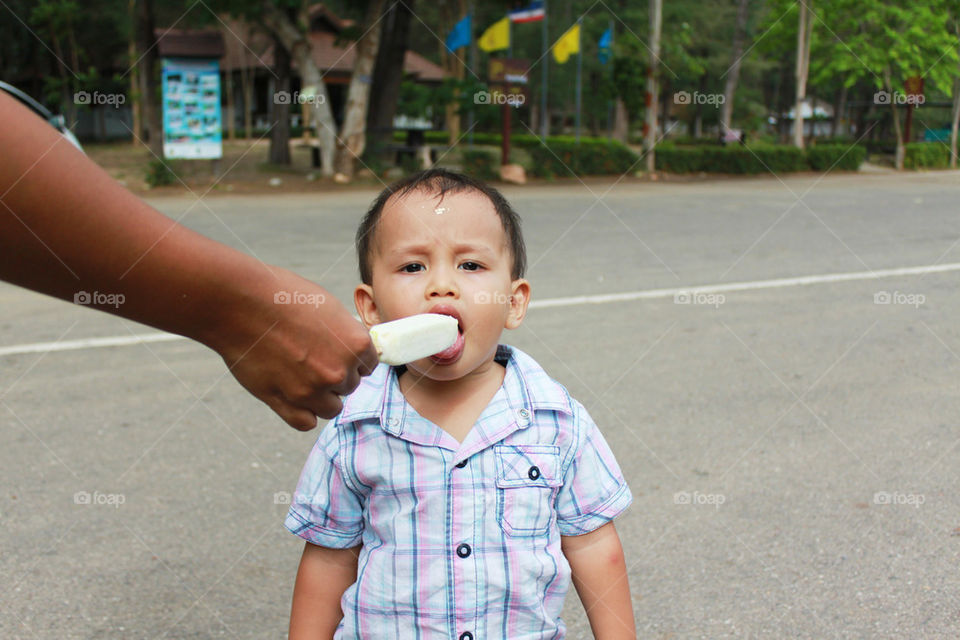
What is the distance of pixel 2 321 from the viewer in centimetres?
643

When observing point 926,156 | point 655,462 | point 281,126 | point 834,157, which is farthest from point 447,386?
point 926,156

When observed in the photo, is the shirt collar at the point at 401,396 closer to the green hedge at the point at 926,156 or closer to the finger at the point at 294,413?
the finger at the point at 294,413

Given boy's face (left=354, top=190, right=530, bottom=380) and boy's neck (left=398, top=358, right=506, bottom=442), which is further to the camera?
boy's neck (left=398, top=358, right=506, bottom=442)

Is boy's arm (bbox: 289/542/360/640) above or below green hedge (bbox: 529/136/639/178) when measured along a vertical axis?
above

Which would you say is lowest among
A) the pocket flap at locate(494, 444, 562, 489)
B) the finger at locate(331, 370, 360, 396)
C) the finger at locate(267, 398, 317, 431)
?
the pocket flap at locate(494, 444, 562, 489)

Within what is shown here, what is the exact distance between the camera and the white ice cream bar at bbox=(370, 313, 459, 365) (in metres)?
1.53

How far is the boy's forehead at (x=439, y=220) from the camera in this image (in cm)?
184

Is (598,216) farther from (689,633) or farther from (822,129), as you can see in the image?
(822,129)

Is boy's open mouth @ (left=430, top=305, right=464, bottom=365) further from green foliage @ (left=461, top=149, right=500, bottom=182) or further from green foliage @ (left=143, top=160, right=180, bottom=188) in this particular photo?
green foliage @ (left=461, top=149, right=500, bottom=182)

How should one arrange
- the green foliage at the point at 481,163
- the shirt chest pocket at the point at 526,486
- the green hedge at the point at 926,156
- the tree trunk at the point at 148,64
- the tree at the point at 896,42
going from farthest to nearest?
the green hedge at the point at 926,156, the tree at the point at 896,42, the tree trunk at the point at 148,64, the green foliage at the point at 481,163, the shirt chest pocket at the point at 526,486

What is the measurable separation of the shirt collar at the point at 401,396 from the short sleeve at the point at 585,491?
0.07 meters

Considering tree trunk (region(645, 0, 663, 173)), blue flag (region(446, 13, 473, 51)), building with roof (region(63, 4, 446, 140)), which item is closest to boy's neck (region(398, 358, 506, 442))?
blue flag (region(446, 13, 473, 51))

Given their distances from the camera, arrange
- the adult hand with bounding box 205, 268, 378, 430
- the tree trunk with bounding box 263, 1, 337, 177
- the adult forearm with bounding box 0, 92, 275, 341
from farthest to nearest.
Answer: the tree trunk with bounding box 263, 1, 337, 177 < the adult hand with bounding box 205, 268, 378, 430 < the adult forearm with bounding box 0, 92, 275, 341

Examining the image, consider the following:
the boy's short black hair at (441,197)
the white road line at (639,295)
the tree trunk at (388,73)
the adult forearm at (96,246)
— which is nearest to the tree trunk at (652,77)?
the tree trunk at (388,73)
